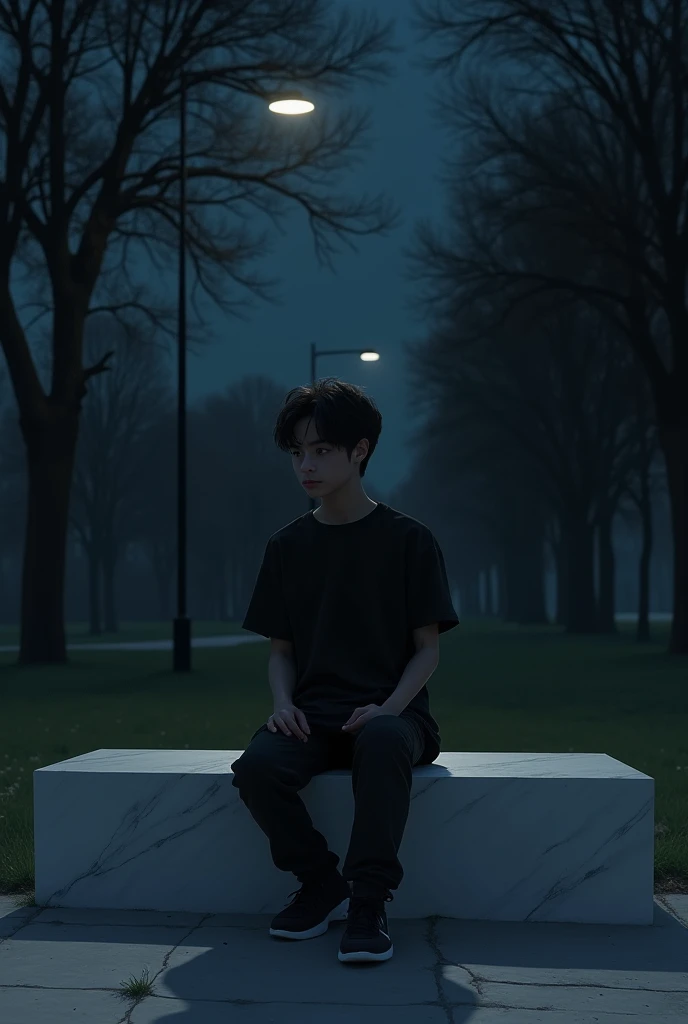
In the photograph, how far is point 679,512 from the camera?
23375 millimetres

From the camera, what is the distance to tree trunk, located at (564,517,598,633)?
37.2m

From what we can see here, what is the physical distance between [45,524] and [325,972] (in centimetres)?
1939

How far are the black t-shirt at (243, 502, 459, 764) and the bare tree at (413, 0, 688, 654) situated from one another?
757 inches

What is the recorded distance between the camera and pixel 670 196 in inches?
942

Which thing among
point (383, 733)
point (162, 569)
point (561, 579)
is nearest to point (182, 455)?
point (383, 733)

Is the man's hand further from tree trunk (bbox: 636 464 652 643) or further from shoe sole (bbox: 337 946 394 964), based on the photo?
tree trunk (bbox: 636 464 652 643)

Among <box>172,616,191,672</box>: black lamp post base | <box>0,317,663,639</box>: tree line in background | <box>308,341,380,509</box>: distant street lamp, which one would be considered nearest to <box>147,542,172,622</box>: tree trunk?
<box>0,317,663,639</box>: tree line in background

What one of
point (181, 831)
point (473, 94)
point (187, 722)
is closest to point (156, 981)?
point (181, 831)

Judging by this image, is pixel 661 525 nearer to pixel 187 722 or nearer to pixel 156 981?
pixel 187 722

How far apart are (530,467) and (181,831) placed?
1346 inches

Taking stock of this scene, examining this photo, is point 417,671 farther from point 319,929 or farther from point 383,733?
point 319,929

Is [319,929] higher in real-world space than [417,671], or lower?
lower

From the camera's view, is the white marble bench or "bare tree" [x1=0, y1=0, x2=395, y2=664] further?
"bare tree" [x1=0, y1=0, x2=395, y2=664]

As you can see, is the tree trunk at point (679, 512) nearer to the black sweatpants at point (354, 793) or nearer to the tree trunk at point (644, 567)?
the tree trunk at point (644, 567)
